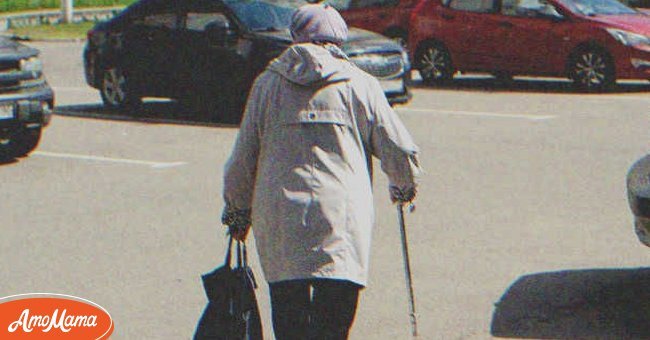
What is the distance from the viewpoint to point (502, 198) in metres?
10.1

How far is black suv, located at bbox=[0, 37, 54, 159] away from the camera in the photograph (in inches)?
475

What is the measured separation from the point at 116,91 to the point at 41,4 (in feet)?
71.9

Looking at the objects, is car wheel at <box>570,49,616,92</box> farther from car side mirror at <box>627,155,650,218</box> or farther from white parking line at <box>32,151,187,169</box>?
car side mirror at <box>627,155,650,218</box>

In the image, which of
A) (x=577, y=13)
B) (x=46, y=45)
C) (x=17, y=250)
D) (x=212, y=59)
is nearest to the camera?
(x=17, y=250)

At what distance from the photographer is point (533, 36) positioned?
18562 millimetres

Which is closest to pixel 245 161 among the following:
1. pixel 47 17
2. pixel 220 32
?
pixel 220 32

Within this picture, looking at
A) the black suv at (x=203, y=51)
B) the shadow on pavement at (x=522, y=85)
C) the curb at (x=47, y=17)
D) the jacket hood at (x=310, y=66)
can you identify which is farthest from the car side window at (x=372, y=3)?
the jacket hood at (x=310, y=66)

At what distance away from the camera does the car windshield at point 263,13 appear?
51.0 feet

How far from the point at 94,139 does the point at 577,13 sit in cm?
743

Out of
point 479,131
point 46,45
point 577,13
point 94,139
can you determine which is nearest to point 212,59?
point 94,139

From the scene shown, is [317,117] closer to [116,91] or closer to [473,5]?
[116,91]

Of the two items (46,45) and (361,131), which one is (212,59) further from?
(46,45)

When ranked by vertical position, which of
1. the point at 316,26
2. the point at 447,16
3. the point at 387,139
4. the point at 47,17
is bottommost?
the point at 47,17

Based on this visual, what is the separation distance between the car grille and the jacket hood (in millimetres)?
10541
